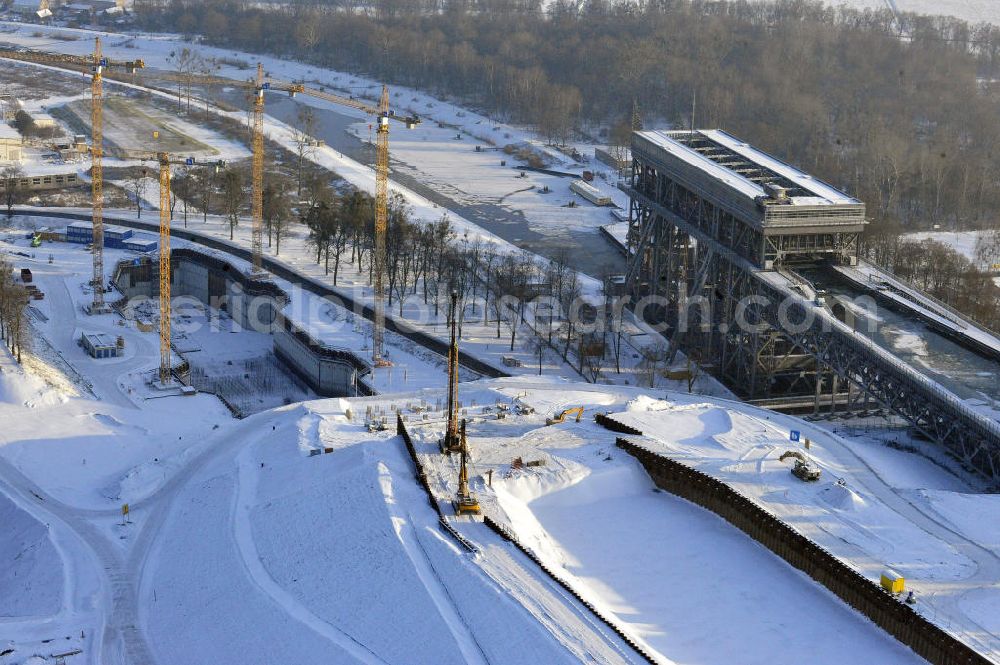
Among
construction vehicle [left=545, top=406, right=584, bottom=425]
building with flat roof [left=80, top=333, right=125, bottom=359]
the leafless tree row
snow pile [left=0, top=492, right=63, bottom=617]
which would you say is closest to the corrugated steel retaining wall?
construction vehicle [left=545, top=406, right=584, bottom=425]

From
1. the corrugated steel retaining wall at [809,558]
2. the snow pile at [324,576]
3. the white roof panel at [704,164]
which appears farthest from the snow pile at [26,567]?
the white roof panel at [704,164]

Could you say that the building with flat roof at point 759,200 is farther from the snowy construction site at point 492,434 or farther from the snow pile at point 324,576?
the snow pile at point 324,576

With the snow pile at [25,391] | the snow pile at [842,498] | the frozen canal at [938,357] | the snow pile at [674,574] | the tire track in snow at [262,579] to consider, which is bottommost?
the snow pile at [25,391]

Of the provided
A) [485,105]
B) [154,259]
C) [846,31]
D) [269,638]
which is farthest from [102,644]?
[846,31]

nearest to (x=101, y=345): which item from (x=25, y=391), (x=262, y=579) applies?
(x=25, y=391)

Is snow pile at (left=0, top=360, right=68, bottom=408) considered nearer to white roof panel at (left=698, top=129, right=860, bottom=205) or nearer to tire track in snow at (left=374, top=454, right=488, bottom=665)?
tire track in snow at (left=374, top=454, right=488, bottom=665)

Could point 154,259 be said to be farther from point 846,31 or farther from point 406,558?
point 846,31

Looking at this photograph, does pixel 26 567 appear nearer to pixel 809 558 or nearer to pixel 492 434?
pixel 492 434
